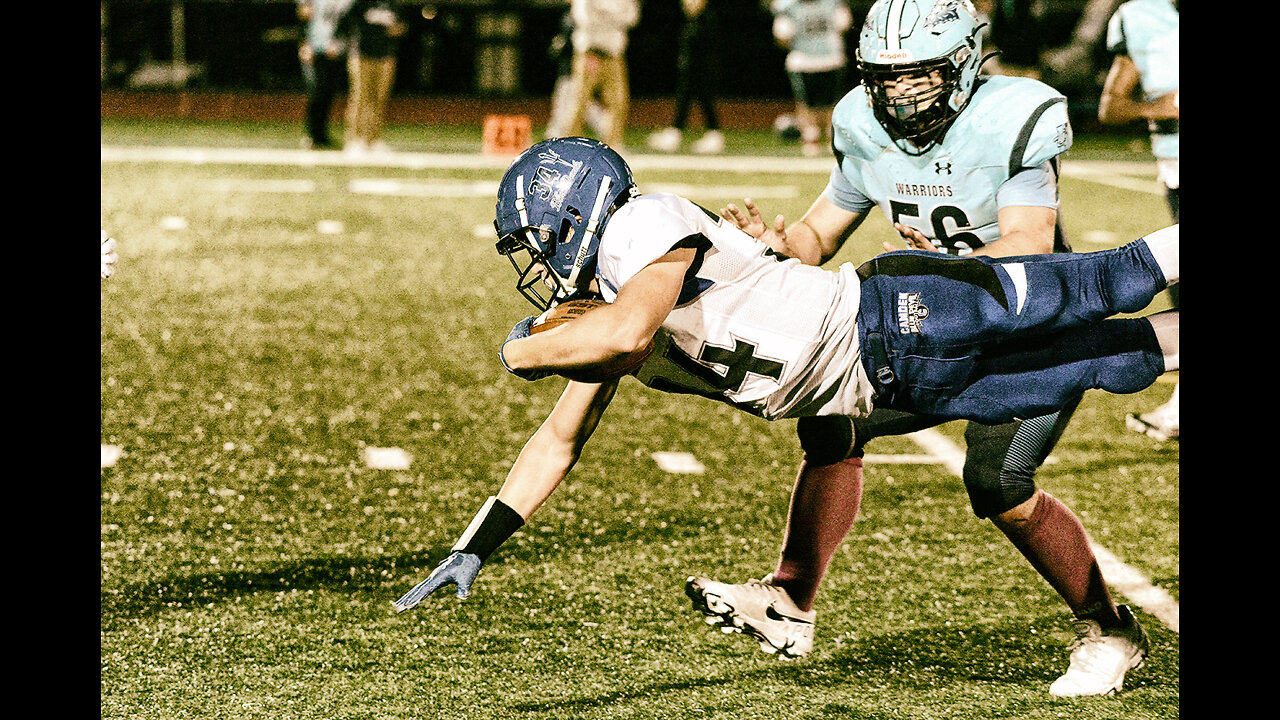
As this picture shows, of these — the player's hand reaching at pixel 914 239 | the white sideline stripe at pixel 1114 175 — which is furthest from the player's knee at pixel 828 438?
the white sideline stripe at pixel 1114 175

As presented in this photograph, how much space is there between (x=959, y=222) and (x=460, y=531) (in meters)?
1.59

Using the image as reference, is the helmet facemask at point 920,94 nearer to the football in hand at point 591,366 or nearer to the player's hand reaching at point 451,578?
the football in hand at point 591,366

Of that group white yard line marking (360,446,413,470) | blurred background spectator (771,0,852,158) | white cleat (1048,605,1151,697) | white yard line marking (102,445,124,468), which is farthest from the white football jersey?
blurred background spectator (771,0,852,158)

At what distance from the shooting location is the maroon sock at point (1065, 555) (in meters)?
3.09

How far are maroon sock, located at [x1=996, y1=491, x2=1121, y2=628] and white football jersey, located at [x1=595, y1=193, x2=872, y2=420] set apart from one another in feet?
1.62

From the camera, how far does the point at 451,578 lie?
8.73ft

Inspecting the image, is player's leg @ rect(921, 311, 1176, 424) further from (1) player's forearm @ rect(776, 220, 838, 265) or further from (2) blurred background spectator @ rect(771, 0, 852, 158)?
(2) blurred background spectator @ rect(771, 0, 852, 158)

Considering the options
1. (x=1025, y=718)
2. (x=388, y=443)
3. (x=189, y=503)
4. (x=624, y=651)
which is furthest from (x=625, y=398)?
(x=1025, y=718)

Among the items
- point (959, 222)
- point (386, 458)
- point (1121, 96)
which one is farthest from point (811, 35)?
point (959, 222)

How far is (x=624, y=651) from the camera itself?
129 inches

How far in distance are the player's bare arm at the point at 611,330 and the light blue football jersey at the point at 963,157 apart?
90 cm
